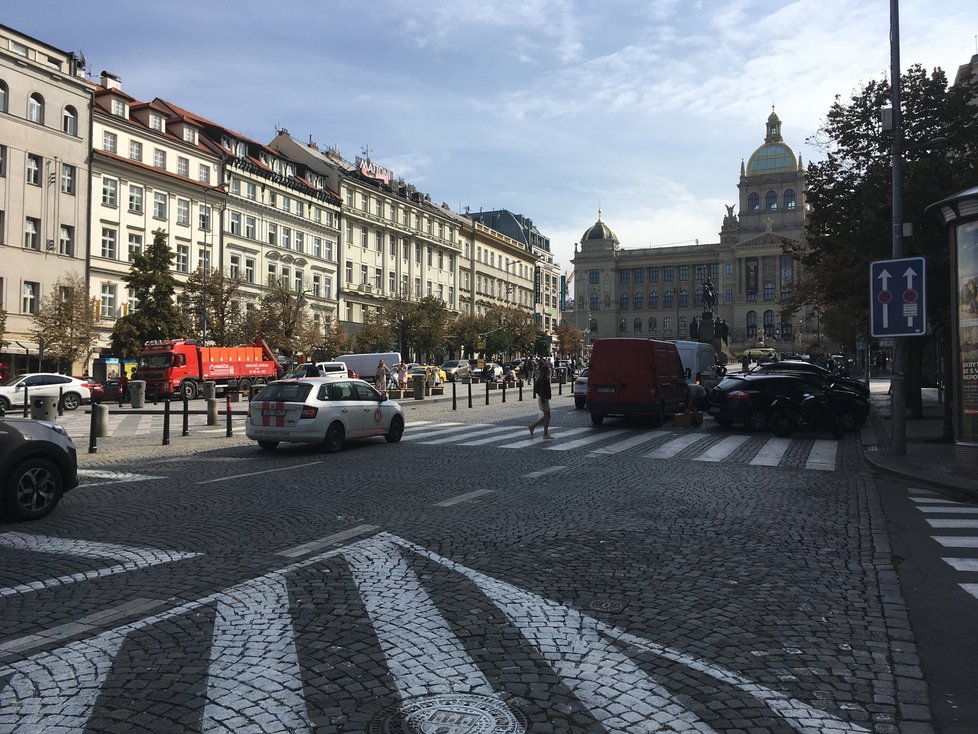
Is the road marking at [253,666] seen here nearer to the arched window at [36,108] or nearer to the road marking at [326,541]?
the road marking at [326,541]

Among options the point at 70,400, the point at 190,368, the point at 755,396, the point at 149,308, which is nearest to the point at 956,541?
the point at 755,396

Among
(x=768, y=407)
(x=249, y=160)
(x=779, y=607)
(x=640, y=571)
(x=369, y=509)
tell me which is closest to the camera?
(x=779, y=607)

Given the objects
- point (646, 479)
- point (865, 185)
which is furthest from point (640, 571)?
point (865, 185)

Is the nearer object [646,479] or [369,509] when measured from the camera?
[369,509]

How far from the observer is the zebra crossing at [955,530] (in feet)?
21.7

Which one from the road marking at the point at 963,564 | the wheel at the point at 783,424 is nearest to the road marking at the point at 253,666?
the road marking at the point at 963,564

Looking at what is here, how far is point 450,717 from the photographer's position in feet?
12.1

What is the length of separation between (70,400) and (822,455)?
27.6m

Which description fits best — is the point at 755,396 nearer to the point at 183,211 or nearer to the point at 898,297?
the point at 898,297

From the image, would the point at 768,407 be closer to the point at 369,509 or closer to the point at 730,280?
the point at 369,509

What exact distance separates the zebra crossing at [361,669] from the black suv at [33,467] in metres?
4.03

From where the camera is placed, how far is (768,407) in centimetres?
2031

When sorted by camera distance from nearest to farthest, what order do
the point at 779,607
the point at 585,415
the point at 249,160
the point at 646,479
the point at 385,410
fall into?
the point at 779,607 < the point at 646,479 < the point at 385,410 < the point at 585,415 < the point at 249,160

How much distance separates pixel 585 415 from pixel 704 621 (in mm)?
20987
